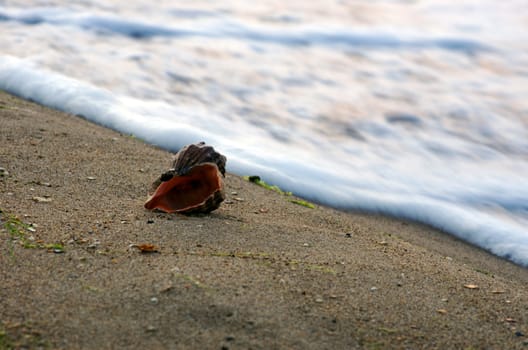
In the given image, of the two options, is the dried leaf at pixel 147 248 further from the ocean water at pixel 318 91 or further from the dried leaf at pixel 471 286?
the ocean water at pixel 318 91

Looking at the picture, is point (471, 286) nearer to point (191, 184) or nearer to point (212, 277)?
point (212, 277)

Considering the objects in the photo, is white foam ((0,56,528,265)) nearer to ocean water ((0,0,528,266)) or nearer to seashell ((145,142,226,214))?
ocean water ((0,0,528,266))

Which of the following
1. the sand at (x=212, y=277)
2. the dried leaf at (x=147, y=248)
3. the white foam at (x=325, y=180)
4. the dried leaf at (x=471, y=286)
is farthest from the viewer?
the white foam at (x=325, y=180)

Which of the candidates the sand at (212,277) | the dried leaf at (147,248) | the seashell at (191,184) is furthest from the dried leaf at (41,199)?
the dried leaf at (147,248)

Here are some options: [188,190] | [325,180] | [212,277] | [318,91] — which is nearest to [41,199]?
[188,190]

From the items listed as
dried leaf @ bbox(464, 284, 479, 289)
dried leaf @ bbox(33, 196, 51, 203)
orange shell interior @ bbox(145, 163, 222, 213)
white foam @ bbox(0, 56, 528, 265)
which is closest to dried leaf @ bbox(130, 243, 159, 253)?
orange shell interior @ bbox(145, 163, 222, 213)

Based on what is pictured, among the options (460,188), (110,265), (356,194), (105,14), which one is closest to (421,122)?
(460,188)
